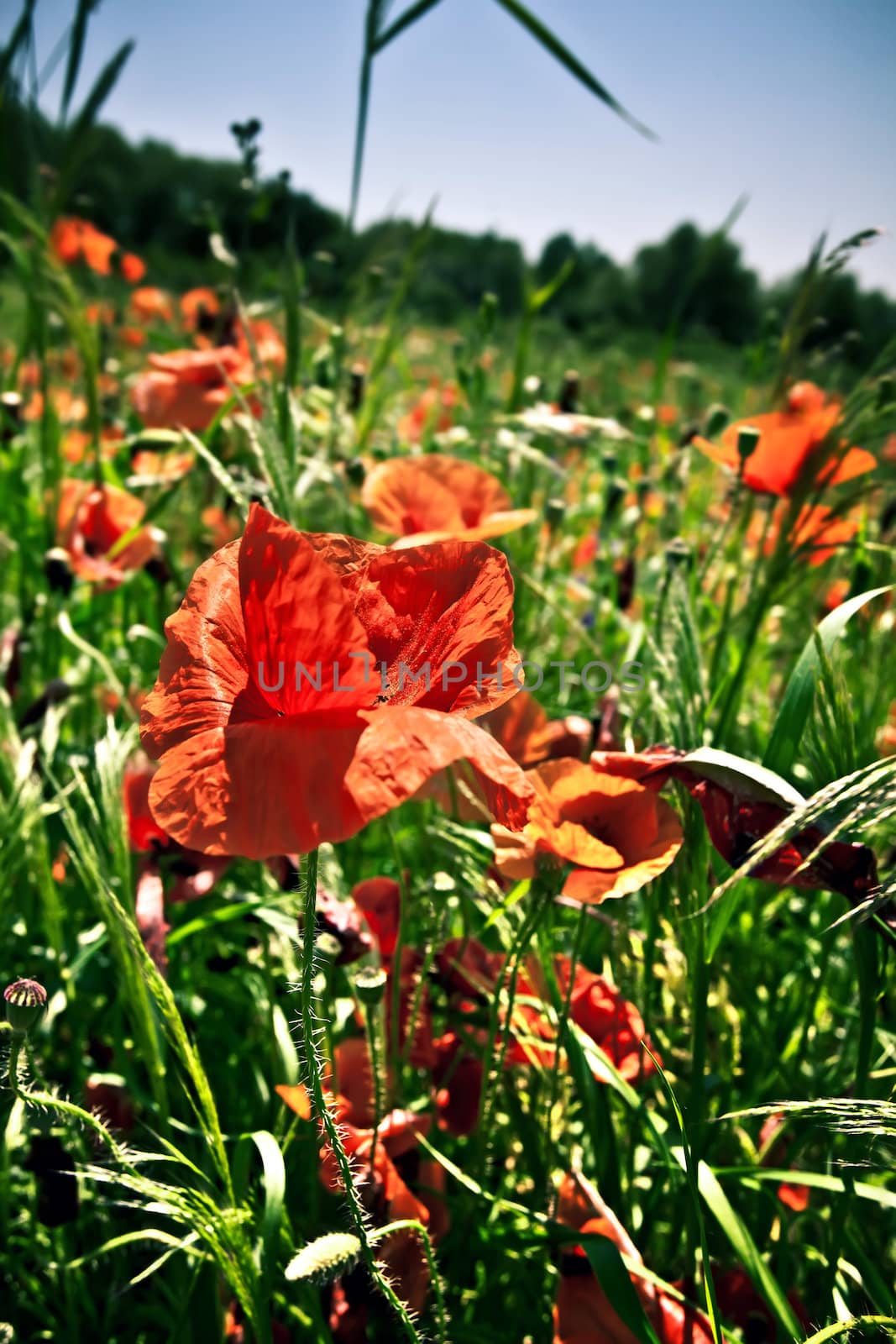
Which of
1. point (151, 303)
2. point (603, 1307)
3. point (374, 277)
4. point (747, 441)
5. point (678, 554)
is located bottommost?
point (603, 1307)

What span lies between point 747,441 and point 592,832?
48 centimetres

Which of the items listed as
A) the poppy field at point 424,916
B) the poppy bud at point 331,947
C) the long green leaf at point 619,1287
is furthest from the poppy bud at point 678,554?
the long green leaf at point 619,1287

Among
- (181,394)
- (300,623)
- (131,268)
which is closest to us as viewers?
(300,623)

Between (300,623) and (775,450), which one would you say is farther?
(775,450)

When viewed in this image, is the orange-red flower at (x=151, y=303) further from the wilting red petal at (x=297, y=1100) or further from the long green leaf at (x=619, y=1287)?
the long green leaf at (x=619, y=1287)

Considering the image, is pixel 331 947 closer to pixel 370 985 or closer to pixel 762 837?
pixel 370 985

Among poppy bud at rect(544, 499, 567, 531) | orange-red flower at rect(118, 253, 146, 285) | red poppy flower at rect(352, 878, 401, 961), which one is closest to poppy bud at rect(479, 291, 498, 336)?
poppy bud at rect(544, 499, 567, 531)

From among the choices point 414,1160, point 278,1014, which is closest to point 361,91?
point 278,1014

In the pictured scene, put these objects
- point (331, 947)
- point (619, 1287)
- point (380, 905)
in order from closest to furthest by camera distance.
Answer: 1. point (619, 1287)
2. point (331, 947)
3. point (380, 905)

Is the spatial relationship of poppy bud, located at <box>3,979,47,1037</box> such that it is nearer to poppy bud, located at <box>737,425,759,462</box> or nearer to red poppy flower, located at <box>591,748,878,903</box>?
red poppy flower, located at <box>591,748,878,903</box>

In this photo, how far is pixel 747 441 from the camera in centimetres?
97

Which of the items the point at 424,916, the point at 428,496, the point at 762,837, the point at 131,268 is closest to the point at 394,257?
the point at 131,268

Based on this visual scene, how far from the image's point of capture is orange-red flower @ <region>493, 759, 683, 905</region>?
0.64 m

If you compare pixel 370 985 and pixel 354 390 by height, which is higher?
pixel 354 390
